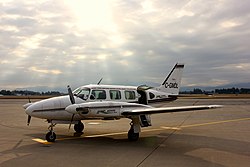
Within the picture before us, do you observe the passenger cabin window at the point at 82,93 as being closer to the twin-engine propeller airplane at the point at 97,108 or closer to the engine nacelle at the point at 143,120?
the twin-engine propeller airplane at the point at 97,108

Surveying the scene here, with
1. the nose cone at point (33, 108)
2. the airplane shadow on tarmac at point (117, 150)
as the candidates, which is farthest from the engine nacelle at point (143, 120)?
the nose cone at point (33, 108)

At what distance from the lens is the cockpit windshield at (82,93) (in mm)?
12866

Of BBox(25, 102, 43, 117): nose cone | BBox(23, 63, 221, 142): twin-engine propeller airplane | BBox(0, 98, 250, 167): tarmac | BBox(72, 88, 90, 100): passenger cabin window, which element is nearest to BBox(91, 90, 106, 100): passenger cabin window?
BBox(23, 63, 221, 142): twin-engine propeller airplane

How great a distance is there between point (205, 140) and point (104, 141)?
15.1 feet

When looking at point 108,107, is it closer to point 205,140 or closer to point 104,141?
point 104,141

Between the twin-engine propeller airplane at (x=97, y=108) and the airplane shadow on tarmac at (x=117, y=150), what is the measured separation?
98cm

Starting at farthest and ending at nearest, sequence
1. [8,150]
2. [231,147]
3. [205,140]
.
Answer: [205,140] → [231,147] → [8,150]

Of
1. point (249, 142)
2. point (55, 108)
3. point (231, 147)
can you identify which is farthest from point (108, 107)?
point (249, 142)

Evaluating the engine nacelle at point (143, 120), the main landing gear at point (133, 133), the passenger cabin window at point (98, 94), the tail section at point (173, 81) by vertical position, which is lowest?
the main landing gear at point (133, 133)

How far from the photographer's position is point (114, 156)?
9.30 meters

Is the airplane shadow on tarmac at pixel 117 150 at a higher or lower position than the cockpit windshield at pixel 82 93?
lower

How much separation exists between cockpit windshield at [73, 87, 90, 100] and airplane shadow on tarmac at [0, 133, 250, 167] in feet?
6.52

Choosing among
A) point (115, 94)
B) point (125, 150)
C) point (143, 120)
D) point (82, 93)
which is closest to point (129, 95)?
point (115, 94)

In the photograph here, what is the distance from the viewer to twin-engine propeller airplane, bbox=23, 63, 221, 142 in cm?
1158
